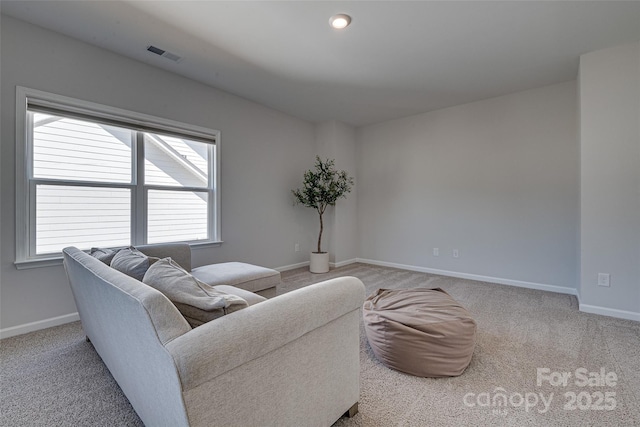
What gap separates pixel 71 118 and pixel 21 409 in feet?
7.65

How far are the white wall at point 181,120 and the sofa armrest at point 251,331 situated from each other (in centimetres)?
264

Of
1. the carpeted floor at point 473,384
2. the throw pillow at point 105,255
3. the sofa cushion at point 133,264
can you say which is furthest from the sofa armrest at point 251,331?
the throw pillow at point 105,255

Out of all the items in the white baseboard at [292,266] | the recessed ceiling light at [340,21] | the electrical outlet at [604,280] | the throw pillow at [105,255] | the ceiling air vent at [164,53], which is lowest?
the white baseboard at [292,266]

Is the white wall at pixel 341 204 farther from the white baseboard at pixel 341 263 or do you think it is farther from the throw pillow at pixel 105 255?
the throw pillow at pixel 105 255

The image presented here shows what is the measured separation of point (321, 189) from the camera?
458 cm

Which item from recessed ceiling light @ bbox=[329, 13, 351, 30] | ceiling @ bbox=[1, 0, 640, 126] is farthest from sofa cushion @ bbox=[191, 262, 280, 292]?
recessed ceiling light @ bbox=[329, 13, 351, 30]

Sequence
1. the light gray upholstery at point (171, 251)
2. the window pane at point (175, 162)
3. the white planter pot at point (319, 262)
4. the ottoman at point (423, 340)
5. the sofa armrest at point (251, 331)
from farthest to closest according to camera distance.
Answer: the white planter pot at point (319, 262)
the window pane at point (175, 162)
the light gray upholstery at point (171, 251)
the ottoman at point (423, 340)
the sofa armrest at point (251, 331)

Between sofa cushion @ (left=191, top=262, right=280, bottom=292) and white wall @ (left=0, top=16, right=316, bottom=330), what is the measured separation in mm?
929

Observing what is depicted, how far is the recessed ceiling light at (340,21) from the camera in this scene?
2287 mm

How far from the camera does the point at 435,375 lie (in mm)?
1754

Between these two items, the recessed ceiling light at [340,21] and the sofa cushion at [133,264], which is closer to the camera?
the sofa cushion at [133,264]

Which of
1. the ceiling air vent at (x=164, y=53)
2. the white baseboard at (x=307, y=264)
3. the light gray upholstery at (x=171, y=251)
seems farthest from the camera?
the white baseboard at (x=307, y=264)

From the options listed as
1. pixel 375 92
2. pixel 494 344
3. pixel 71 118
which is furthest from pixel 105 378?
pixel 375 92

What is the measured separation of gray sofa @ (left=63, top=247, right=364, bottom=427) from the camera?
2.72ft
